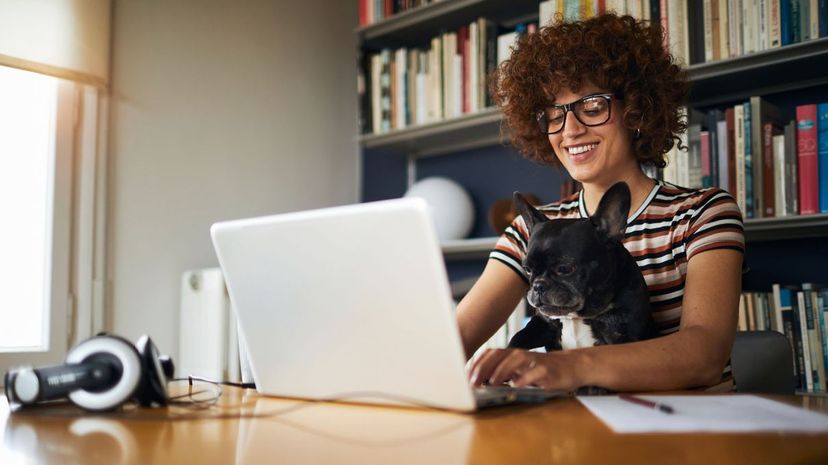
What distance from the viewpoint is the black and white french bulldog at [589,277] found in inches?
41.7

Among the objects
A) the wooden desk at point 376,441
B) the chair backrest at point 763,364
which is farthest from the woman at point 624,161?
the wooden desk at point 376,441

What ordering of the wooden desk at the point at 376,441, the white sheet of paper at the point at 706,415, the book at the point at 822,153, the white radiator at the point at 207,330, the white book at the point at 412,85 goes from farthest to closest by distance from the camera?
the white book at the point at 412,85 → the white radiator at the point at 207,330 → the book at the point at 822,153 → the white sheet of paper at the point at 706,415 → the wooden desk at the point at 376,441

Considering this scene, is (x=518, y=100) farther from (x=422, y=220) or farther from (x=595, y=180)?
(x=422, y=220)

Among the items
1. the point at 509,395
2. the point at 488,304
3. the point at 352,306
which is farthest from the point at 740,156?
the point at 352,306

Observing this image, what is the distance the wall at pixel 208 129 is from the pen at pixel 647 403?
1.80m

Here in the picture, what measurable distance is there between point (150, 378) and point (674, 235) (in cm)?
91

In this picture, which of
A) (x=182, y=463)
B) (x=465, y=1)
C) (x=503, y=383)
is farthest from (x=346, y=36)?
(x=182, y=463)

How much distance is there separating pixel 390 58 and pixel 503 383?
1.96 m

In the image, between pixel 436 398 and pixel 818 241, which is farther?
pixel 818 241

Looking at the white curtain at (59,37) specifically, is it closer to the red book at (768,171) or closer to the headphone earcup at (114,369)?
the headphone earcup at (114,369)

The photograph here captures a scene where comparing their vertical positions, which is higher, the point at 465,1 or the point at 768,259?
the point at 465,1

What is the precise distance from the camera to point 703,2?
197 cm

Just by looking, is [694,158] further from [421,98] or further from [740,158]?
[421,98]

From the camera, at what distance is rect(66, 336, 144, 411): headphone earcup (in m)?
0.79
